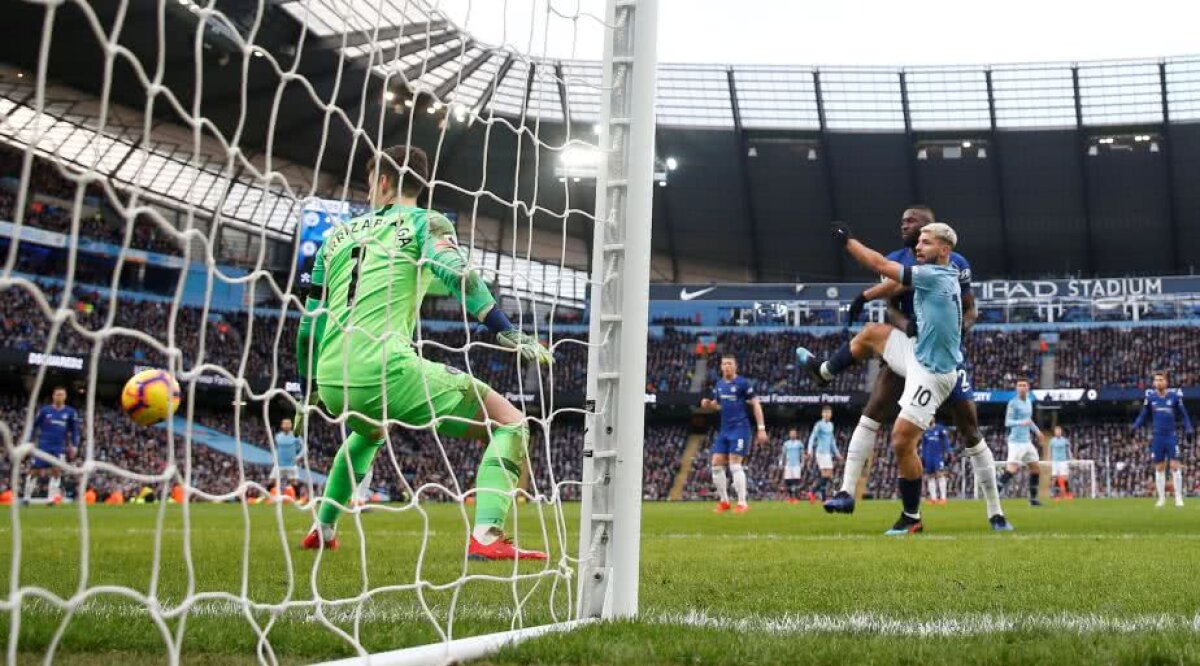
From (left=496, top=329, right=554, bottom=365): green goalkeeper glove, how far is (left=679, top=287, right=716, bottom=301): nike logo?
129 ft

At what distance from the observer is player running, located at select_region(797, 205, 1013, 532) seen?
→ 811 centimetres

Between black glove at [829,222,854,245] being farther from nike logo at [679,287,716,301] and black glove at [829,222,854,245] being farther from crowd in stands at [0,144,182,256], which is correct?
nike logo at [679,287,716,301]

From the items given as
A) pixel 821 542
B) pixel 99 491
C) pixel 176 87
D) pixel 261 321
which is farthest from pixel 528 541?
pixel 261 321

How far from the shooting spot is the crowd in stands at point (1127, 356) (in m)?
37.8

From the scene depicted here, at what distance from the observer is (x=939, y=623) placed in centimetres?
324

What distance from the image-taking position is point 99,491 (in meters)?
26.8

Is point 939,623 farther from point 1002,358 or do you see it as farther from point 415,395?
point 1002,358

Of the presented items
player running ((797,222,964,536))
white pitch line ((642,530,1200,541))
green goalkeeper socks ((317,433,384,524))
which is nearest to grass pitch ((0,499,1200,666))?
white pitch line ((642,530,1200,541))

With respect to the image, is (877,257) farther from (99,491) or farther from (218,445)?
(218,445)

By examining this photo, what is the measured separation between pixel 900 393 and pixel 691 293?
1381 inches

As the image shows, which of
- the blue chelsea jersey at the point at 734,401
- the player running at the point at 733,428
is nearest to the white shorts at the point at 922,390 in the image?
the player running at the point at 733,428

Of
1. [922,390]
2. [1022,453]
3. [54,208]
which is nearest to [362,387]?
[922,390]

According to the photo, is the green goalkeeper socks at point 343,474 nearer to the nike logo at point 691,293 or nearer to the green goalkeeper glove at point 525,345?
the green goalkeeper glove at point 525,345

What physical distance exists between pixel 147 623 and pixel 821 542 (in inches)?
204
